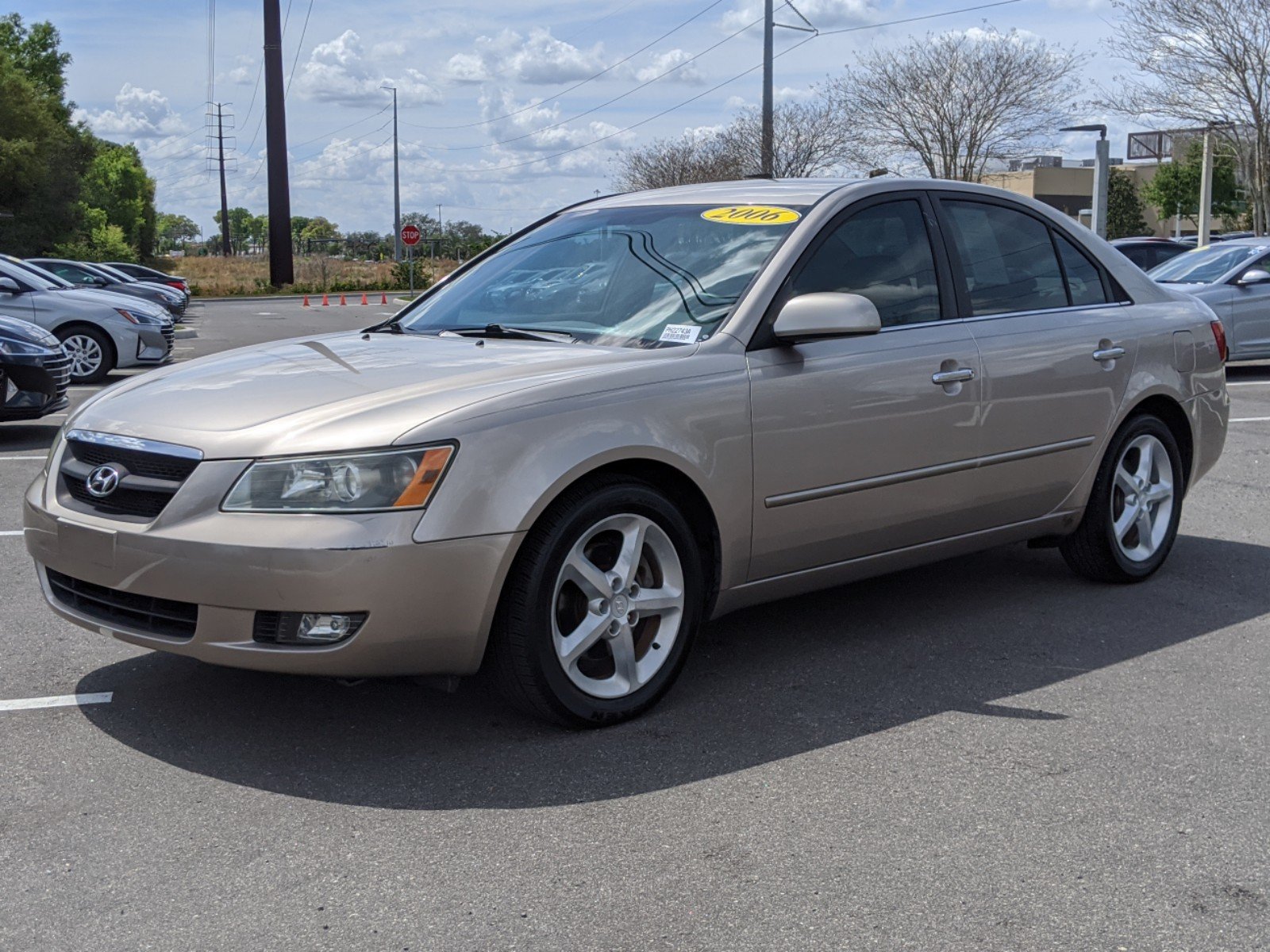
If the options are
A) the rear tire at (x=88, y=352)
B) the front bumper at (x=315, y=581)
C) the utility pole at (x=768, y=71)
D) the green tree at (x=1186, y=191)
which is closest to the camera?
the front bumper at (x=315, y=581)

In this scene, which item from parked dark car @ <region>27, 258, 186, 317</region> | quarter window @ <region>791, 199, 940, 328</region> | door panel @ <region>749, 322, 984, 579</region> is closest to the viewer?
door panel @ <region>749, 322, 984, 579</region>

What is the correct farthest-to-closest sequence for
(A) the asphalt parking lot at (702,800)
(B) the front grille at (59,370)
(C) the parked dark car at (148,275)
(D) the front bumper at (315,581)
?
(C) the parked dark car at (148,275), (B) the front grille at (59,370), (D) the front bumper at (315,581), (A) the asphalt parking lot at (702,800)

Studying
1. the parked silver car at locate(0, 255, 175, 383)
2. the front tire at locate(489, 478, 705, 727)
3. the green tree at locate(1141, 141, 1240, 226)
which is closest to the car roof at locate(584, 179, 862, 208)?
the front tire at locate(489, 478, 705, 727)

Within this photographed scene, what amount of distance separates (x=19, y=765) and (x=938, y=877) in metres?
2.46

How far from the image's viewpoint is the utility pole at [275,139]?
51.0 metres

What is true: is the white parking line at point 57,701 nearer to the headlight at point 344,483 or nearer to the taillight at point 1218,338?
the headlight at point 344,483

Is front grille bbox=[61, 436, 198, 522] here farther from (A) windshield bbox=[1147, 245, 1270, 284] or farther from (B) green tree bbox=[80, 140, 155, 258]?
(B) green tree bbox=[80, 140, 155, 258]

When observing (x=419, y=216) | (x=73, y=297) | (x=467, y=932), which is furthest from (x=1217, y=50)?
(x=419, y=216)

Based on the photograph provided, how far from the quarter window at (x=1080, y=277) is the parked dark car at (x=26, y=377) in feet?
24.8

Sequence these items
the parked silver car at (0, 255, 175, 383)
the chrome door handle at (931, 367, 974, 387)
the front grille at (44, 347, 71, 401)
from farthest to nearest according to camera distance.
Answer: the parked silver car at (0, 255, 175, 383) → the front grille at (44, 347, 71, 401) → the chrome door handle at (931, 367, 974, 387)

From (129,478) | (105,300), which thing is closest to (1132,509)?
(129,478)

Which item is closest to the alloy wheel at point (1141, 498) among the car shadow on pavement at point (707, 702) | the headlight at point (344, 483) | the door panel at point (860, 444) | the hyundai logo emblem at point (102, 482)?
the car shadow on pavement at point (707, 702)

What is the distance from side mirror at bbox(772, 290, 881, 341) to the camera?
171 inches

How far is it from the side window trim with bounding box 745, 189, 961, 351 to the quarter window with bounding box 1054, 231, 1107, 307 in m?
0.78
